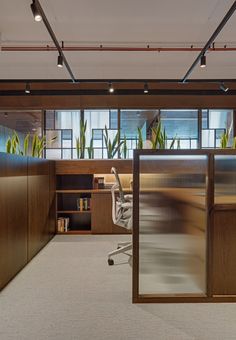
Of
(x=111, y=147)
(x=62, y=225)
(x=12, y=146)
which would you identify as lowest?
(x=62, y=225)

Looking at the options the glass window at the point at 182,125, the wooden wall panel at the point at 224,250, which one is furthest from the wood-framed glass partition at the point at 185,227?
the glass window at the point at 182,125

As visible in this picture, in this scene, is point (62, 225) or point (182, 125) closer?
point (62, 225)

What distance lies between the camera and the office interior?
8.21 feet

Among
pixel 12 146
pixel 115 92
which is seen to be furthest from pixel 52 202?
pixel 115 92

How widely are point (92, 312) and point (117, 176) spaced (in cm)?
163

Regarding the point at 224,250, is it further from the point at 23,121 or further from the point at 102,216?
the point at 23,121

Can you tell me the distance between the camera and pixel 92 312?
2.38 m

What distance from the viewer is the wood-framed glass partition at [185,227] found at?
257 centimetres

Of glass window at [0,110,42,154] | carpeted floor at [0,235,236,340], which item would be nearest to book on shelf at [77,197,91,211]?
carpeted floor at [0,235,236,340]
